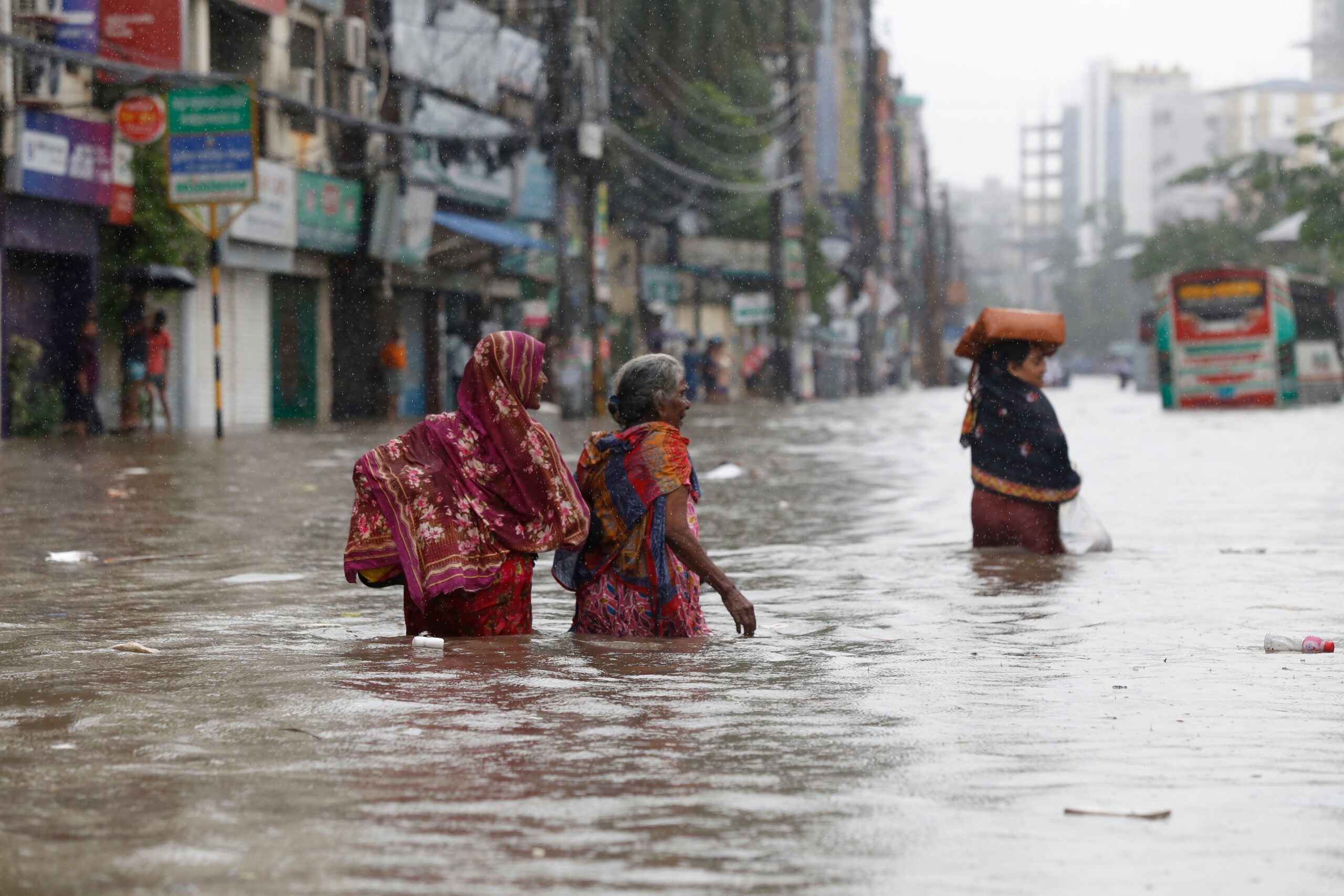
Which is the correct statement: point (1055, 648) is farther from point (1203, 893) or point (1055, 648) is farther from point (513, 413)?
point (1203, 893)

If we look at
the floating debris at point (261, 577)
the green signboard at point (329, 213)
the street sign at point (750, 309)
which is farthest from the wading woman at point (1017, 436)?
the street sign at point (750, 309)

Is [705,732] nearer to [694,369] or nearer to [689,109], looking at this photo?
[694,369]

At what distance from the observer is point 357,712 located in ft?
16.3

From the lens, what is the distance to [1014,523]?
397 inches

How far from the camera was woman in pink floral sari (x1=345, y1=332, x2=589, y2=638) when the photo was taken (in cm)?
632

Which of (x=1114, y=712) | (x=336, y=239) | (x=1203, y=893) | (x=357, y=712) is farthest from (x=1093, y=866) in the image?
(x=336, y=239)

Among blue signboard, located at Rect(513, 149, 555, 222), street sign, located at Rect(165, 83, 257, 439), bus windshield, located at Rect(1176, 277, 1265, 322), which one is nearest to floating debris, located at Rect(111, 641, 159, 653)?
street sign, located at Rect(165, 83, 257, 439)

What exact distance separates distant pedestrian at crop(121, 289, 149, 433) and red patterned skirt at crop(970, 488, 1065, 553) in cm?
1798

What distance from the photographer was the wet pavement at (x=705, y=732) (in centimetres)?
346

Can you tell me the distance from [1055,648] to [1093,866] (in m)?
3.10

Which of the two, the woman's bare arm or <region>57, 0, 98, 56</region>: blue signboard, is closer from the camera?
the woman's bare arm

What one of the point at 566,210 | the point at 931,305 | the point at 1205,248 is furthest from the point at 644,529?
the point at 931,305

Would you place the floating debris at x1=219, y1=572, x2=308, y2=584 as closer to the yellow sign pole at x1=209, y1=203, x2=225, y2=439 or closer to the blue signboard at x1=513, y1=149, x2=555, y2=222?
the yellow sign pole at x1=209, y1=203, x2=225, y2=439

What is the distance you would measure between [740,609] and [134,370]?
21297 mm
